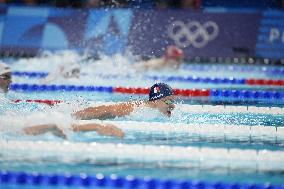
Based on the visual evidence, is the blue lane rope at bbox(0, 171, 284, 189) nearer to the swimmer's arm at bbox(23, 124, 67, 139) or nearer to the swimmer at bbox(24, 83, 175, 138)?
the swimmer's arm at bbox(23, 124, 67, 139)

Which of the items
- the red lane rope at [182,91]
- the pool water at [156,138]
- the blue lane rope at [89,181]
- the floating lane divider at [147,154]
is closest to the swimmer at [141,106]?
the pool water at [156,138]

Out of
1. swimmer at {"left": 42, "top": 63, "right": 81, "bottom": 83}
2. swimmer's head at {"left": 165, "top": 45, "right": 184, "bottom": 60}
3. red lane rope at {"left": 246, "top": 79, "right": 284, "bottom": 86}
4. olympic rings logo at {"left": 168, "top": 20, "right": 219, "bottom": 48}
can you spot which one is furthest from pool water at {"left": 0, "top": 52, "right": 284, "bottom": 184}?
olympic rings logo at {"left": 168, "top": 20, "right": 219, "bottom": 48}

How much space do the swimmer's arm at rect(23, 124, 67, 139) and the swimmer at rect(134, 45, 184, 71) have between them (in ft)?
17.7

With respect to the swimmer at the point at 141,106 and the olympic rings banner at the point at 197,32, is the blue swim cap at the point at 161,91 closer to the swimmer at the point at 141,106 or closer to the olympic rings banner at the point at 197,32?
the swimmer at the point at 141,106

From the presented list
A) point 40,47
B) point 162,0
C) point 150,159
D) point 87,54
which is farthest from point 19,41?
point 150,159

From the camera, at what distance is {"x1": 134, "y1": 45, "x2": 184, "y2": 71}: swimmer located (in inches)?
380

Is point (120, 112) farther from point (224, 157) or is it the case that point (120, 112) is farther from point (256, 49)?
point (256, 49)

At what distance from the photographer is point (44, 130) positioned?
170 inches

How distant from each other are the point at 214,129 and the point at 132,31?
611cm

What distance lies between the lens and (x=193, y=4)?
36.7 feet

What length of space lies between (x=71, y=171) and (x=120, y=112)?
67.3 inches

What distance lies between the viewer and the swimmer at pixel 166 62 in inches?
380

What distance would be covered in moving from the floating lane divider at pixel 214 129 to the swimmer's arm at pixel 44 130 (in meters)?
0.49

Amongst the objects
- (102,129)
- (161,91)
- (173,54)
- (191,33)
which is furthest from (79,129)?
(191,33)
